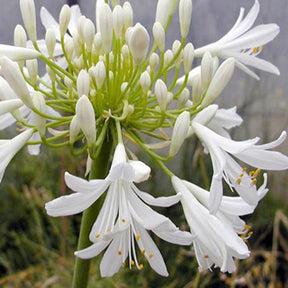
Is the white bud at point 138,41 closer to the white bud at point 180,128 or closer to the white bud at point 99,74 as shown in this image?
the white bud at point 99,74

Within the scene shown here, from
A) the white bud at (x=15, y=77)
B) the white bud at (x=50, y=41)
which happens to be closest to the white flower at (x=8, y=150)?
the white bud at (x=15, y=77)

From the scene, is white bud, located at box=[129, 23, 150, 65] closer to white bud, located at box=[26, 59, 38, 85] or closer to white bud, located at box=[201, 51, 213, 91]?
white bud, located at box=[201, 51, 213, 91]

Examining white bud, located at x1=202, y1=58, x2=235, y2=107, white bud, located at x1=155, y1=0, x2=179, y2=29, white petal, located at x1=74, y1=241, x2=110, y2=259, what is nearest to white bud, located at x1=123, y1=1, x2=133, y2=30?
white bud, located at x1=155, y1=0, x2=179, y2=29

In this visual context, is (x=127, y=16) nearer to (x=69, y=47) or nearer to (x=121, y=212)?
(x=69, y=47)

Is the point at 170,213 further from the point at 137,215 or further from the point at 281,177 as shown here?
the point at 137,215

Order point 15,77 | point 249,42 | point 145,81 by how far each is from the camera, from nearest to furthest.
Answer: point 15,77 → point 145,81 → point 249,42

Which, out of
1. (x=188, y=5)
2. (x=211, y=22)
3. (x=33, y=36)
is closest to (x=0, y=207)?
(x=211, y=22)

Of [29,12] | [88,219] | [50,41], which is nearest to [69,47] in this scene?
[50,41]

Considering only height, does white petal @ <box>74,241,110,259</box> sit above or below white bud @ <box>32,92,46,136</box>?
Result: below
